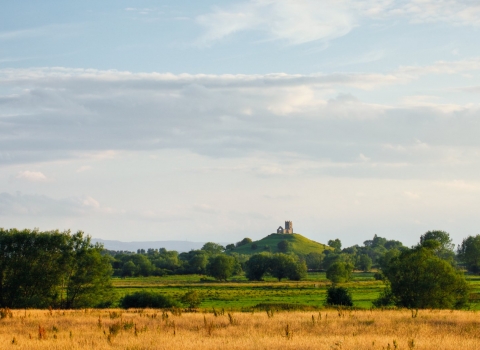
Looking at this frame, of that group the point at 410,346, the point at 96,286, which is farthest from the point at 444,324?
the point at 96,286

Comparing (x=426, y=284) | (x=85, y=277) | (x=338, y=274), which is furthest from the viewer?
(x=338, y=274)

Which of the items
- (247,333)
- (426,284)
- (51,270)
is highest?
(51,270)

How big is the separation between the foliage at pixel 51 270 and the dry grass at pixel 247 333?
37.6 metres

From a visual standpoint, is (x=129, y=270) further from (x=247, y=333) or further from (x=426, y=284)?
(x=247, y=333)

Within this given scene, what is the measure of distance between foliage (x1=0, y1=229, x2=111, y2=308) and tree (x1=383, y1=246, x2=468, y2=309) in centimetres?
3688

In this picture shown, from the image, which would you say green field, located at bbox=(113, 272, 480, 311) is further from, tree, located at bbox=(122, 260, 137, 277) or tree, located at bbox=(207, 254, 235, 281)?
tree, located at bbox=(122, 260, 137, 277)

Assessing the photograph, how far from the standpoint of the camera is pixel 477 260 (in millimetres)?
164000

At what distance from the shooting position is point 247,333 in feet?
91.1

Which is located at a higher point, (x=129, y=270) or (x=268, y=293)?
(x=129, y=270)

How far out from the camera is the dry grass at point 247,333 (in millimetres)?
23312

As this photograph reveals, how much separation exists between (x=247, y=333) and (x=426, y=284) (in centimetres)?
4214

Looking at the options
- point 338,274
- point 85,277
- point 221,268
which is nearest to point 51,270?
point 85,277

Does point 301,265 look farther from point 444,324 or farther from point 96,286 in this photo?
point 444,324

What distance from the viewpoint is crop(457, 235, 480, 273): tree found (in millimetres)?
165250
